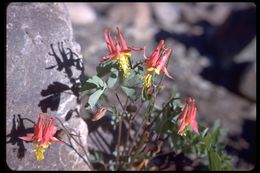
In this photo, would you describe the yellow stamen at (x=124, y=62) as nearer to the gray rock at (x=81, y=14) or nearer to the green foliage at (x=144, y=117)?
the green foliage at (x=144, y=117)

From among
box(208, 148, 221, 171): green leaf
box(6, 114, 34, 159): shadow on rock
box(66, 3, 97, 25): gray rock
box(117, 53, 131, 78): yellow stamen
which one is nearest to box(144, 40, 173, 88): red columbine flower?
box(117, 53, 131, 78): yellow stamen

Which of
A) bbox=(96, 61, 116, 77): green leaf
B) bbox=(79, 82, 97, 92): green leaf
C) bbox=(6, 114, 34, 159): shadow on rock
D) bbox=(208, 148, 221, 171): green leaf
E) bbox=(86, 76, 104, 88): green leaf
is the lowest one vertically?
bbox=(208, 148, 221, 171): green leaf

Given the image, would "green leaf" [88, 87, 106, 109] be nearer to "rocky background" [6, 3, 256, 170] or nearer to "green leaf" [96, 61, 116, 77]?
"green leaf" [96, 61, 116, 77]

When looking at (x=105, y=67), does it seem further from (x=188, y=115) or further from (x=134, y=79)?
(x=188, y=115)

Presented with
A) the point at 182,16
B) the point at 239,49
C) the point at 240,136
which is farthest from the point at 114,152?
the point at 182,16

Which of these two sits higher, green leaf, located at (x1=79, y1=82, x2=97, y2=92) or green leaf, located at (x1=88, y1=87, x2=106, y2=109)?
green leaf, located at (x1=79, y1=82, x2=97, y2=92)

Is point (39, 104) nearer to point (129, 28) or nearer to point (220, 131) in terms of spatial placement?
point (220, 131)
